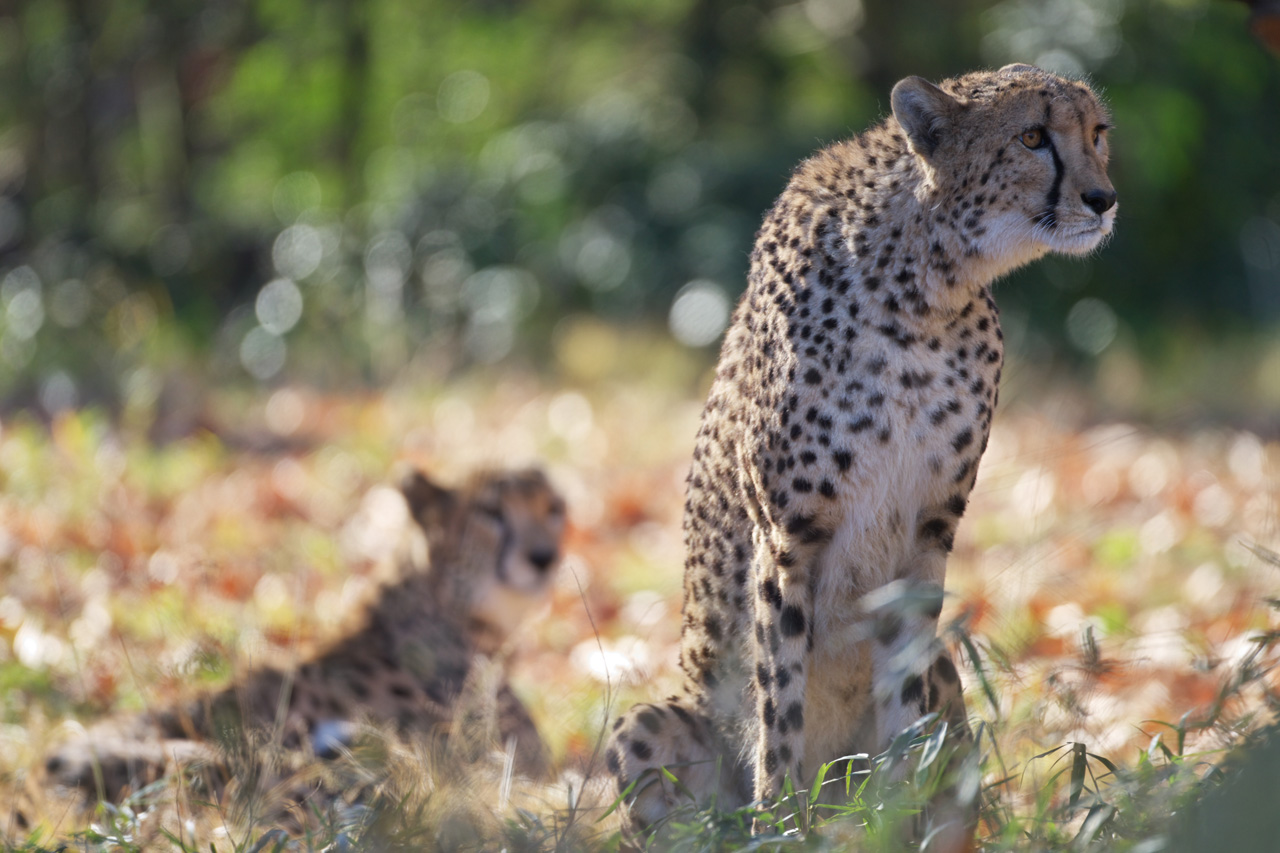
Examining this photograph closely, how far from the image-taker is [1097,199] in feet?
8.32

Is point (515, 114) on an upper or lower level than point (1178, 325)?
upper

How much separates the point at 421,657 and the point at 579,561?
5.52ft

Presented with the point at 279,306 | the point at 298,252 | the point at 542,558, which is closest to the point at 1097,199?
the point at 542,558

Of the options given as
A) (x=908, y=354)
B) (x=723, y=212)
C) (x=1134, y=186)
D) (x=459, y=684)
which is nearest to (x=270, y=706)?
(x=459, y=684)

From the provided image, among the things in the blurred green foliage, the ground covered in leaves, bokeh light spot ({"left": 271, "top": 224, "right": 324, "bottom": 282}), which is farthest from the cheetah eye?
bokeh light spot ({"left": 271, "top": 224, "right": 324, "bottom": 282})

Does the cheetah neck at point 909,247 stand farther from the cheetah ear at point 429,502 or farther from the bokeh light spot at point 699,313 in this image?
the bokeh light spot at point 699,313

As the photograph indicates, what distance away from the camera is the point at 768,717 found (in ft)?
8.55

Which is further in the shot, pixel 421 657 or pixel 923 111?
pixel 421 657

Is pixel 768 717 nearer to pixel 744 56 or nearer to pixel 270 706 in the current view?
pixel 270 706

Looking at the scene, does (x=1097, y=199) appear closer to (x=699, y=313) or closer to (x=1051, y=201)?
(x=1051, y=201)

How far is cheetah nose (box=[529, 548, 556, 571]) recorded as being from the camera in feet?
12.8

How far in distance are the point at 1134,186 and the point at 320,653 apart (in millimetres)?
7526

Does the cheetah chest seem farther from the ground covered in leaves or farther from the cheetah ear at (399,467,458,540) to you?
the cheetah ear at (399,467,458,540)

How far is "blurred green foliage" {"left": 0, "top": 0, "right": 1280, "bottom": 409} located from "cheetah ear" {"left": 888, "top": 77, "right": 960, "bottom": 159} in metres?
5.89
